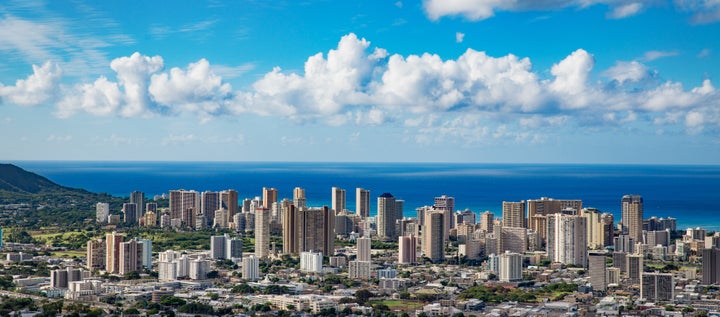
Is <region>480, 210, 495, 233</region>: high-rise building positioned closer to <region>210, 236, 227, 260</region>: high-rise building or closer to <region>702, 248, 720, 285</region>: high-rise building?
<region>210, 236, 227, 260</region>: high-rise building

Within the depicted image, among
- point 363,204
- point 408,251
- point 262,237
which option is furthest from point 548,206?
point 262,237

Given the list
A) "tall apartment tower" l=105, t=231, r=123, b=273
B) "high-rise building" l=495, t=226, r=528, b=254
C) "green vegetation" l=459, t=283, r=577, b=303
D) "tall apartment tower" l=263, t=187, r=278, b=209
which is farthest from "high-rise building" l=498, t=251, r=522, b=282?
"tall apartment tower" l=263, t=187, r=278, b=209

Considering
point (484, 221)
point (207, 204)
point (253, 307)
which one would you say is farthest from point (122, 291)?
point (207, 204)

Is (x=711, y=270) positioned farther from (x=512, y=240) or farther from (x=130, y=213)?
(x=130, y=213)

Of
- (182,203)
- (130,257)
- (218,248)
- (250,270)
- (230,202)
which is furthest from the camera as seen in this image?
(230,202)

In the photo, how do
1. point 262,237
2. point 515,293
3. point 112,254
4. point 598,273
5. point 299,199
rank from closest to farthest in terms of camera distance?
point 515,293 < point 598,273 < point 112,254 < point 262,237 < point 299,199

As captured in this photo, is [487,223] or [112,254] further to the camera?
[487,223]

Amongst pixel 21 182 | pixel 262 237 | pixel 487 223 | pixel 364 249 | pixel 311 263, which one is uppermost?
pixel 21 182

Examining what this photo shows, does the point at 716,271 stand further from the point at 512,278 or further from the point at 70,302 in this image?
the point at 70,302
